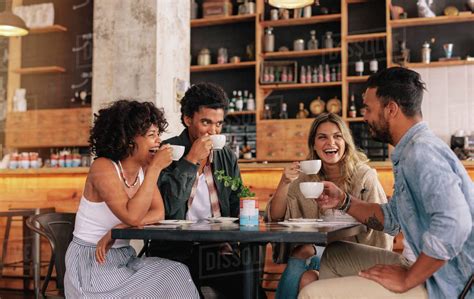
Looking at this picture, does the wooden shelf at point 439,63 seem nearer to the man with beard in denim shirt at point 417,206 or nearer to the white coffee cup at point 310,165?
the white coffee cup at point 310,165

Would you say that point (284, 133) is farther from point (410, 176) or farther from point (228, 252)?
point (410, 176)

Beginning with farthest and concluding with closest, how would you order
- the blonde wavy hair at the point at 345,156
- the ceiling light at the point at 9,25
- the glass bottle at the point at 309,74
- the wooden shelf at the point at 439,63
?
the glass bottle at the point at 309,74 → the wooden shelf at the point at 439,63 → the ceiling light at the point at 9,25 → the blonde wavy hair at the point at 345,156

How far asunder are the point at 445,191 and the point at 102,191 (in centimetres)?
127

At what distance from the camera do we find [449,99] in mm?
6879

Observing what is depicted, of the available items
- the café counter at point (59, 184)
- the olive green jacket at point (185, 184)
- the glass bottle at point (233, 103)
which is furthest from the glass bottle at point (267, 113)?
the olive green jacket at point (185, 184)

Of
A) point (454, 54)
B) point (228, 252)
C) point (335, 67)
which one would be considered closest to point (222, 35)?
point (335, 67)

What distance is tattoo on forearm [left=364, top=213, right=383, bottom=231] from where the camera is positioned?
2.26 m

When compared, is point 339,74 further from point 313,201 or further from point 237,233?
point 237,233

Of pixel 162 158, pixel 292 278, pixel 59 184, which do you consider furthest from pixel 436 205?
pixel 59 184

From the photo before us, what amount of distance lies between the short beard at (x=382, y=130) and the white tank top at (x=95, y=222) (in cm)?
103

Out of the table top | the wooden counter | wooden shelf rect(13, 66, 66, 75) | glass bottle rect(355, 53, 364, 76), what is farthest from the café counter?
wooden shelf rect(13, 66, 66, 75)

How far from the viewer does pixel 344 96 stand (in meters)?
6.91

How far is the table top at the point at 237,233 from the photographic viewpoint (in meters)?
1.81

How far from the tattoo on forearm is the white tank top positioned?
98cm
